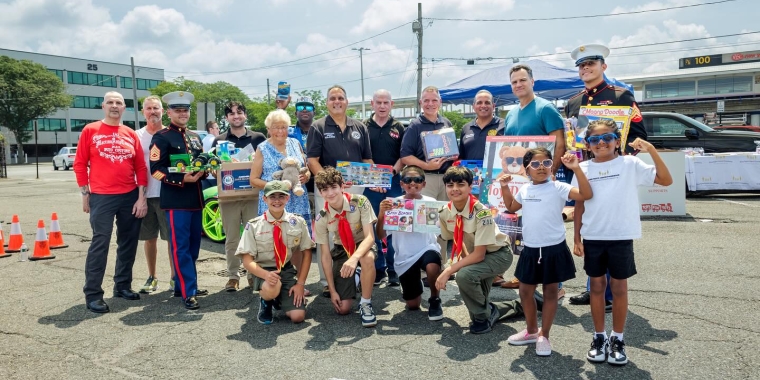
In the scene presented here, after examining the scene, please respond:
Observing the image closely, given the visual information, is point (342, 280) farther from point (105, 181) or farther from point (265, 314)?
point (105, 181)

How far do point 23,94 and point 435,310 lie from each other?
6258cm

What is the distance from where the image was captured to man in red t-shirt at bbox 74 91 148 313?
5039mm

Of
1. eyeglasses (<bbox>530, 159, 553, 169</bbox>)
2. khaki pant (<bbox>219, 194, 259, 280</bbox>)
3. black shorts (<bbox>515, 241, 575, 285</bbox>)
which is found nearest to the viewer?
black shorts (<bbox>515, 241, 575, 285</bbox>)

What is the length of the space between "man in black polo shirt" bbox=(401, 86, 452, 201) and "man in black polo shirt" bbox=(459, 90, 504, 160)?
273 millimetres

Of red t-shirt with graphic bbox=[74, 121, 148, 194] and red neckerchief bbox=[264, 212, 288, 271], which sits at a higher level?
red t-shirt with graphic bbox=[74, 121, 148, 194]

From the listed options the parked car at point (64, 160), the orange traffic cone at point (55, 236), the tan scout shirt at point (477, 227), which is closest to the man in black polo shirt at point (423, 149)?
the tan scout shirt at point (477, 227)

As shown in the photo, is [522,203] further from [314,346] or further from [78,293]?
[78,293]

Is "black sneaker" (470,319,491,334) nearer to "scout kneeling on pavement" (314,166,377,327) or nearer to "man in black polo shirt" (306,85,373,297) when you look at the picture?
"scout kneeling on pavement" (314,166,377,327)

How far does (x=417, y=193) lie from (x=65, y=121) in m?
77.9

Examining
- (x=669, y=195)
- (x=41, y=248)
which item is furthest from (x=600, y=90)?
(x=41, y=248)

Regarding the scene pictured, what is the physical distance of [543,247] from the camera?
12.3 feet

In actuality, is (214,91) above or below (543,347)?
above

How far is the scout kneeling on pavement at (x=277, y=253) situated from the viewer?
4.58m

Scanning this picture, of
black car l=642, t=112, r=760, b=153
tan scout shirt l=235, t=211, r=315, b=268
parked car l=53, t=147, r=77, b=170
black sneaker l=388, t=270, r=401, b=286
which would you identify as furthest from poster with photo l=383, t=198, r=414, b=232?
parked car l=53, t=147, r=77, b=170
